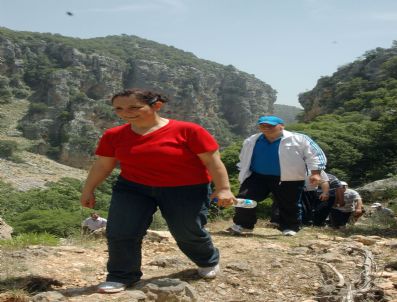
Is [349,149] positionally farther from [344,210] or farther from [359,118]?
[344,210]

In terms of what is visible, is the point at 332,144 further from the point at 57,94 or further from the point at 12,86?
the point at 12,86

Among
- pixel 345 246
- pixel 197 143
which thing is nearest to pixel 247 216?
pixel 345 246

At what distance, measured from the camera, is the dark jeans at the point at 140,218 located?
2955 millimetres

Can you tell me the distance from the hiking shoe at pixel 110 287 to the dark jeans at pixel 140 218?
0.05 metres

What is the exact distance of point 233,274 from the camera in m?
3.32

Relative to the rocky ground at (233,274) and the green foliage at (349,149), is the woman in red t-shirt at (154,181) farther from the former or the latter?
the green foliage at (349,149)

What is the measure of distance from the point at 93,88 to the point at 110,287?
282 feet

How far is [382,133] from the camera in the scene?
75.2 ft

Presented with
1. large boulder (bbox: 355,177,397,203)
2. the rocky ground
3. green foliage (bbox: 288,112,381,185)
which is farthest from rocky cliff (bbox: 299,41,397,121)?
the rocky ground

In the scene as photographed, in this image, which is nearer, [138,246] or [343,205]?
[138,246]

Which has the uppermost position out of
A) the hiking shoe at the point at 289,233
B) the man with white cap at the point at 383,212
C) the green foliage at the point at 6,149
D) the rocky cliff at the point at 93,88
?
the rocky cliff at the point at 93,88

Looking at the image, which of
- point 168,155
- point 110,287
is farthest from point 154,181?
point 110,287

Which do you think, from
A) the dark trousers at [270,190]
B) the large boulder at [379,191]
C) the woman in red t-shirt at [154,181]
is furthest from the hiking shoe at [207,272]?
the large boulder at [379,191]

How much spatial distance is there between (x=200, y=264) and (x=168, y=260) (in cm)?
51
